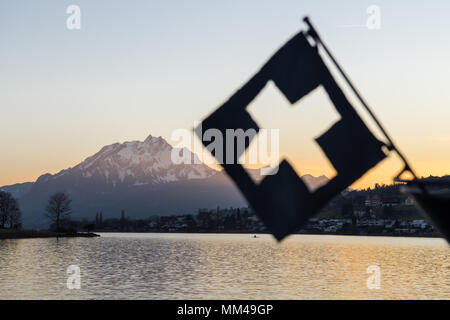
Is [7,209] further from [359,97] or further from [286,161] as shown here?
[359,97]

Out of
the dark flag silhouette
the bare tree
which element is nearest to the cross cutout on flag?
the dark flag silhouette

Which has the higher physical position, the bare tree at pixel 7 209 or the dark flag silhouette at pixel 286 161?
the bare tree at pixel 7 209

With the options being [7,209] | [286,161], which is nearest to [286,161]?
[286,161]

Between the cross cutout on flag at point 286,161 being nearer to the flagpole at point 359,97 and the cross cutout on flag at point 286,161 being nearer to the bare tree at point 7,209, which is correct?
the flagpole at point 359,97

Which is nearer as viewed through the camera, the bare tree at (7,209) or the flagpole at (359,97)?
the flagpole at (359,97)

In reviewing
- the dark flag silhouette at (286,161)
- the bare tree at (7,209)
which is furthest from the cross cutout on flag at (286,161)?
the bare tree at (7,209)

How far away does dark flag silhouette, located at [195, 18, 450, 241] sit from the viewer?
289 inches

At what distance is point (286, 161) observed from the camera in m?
7.55

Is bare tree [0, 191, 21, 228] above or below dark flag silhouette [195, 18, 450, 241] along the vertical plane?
above

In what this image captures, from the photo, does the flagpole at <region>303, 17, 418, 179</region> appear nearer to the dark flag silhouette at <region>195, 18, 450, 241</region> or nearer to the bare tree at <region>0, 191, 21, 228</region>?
the dark flag silhouette at <region>195, 18, 450, 241</region>

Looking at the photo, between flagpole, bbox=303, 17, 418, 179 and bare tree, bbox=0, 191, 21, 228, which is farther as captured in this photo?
bare tree, bbox=0, 191, 21, 228

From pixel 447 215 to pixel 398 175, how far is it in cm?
88

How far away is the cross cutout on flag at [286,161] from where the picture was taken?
7.34m
